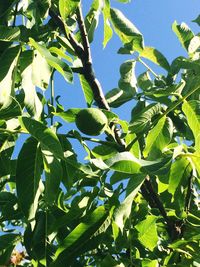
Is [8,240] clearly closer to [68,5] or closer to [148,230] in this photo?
[148,230]

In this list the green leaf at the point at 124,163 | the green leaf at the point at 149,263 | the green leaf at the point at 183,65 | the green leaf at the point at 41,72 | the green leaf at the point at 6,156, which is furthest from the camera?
the green leaf at the point at 183,65

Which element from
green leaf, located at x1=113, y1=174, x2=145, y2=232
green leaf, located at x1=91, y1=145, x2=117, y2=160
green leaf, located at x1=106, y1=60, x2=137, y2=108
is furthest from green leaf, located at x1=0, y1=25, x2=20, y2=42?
green leaf, located at x1=106, y1=60, x2=137, y2=108

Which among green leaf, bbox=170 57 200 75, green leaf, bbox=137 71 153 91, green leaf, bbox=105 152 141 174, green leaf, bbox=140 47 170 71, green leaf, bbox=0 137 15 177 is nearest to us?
green leaf, bbox=105 152 141 174

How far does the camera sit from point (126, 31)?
187 cm

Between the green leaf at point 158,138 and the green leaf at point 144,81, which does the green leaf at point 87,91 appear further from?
the green leaf at point 144,81

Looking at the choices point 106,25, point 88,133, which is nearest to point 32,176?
point 88,133

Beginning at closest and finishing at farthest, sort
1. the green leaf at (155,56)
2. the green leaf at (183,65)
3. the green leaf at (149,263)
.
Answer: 1. the green leaf at (149,263)
2. the green leaf at (183,65)
3. the green leaf at (155,56)

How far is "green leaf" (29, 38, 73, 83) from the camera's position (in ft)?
4.66

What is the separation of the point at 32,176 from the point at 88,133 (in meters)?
0.27

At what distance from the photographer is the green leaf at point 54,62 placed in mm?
1422

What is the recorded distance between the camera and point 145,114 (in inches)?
62.6

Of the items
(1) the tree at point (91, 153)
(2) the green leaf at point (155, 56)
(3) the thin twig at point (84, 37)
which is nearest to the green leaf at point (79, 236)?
(1) the tree at point (91, 153)

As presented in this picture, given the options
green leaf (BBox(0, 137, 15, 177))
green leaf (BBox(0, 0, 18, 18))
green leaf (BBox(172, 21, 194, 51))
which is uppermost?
green leaf (BBox(0, 0, 18, 18))

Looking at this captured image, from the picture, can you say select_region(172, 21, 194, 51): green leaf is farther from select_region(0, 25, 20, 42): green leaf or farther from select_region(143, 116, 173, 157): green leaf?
select_region(0, 25, 20, 42): green leaf
